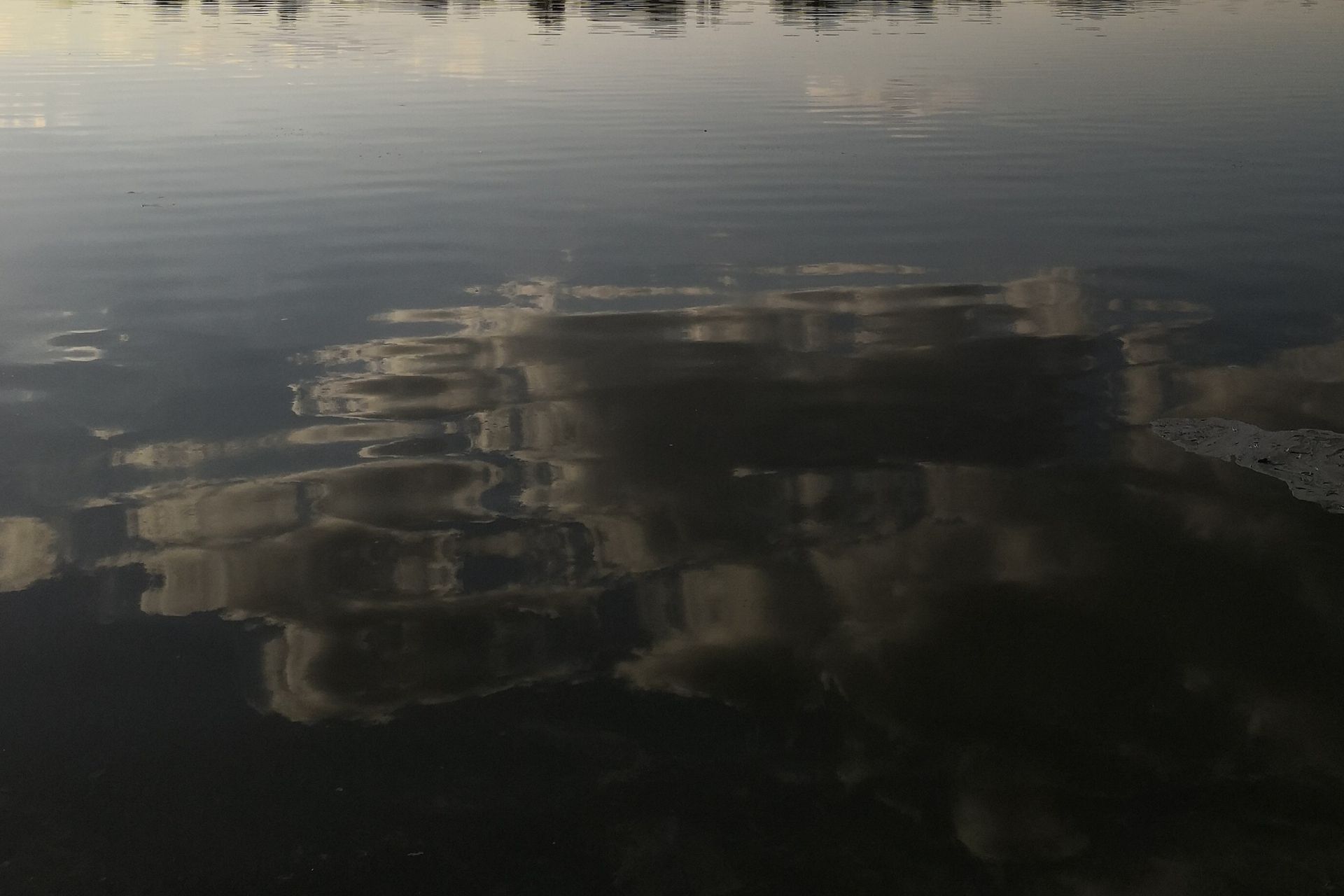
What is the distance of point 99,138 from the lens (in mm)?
19828

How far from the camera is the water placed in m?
4.36

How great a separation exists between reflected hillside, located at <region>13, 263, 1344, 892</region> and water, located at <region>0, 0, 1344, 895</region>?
3 centimetres

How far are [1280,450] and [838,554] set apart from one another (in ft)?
9.68

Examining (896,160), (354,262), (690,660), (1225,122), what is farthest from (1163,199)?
(690,660)

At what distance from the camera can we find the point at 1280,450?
24.3ft

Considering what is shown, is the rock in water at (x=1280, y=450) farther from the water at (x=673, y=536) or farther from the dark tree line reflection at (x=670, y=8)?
the dark tree line reflection at (x=670, y=8)

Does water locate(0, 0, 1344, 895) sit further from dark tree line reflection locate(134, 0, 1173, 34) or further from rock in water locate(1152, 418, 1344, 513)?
dark tree line reflection locate(134, 0, 1173, 34)

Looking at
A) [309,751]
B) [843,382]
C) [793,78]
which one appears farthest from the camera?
[793,78]

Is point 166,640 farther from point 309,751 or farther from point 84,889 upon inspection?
point 84,889

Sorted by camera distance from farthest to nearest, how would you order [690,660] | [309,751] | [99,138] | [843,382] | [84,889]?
[99,138] → [843,382] → [690,660] → [309,751] → [84,889]

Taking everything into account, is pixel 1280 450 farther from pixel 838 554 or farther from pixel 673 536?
pixel 673 536

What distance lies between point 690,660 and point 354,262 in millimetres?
7622

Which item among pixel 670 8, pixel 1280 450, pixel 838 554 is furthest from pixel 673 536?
pixel 670 8

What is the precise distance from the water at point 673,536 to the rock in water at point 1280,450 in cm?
3
